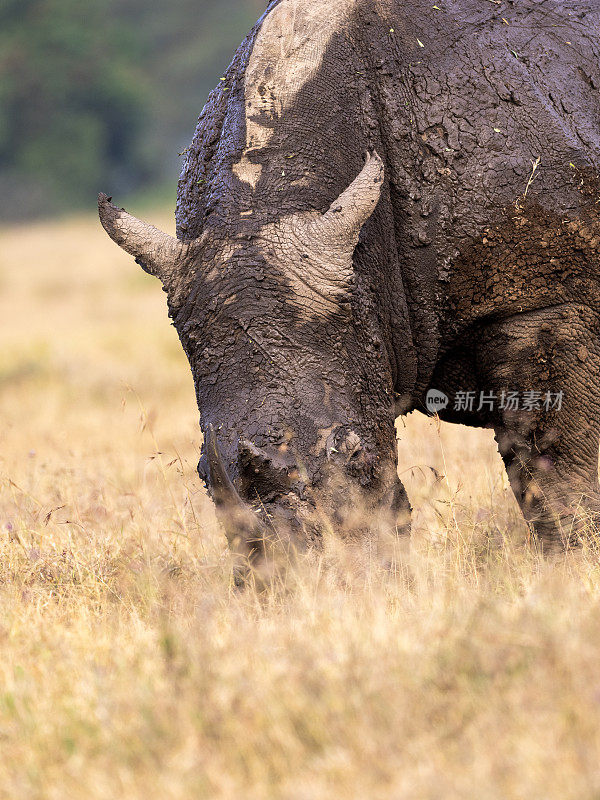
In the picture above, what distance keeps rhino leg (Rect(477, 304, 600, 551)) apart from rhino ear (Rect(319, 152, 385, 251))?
41.7 inches

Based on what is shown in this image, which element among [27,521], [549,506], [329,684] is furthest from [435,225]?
[27,521]

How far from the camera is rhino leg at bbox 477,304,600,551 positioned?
201 inches

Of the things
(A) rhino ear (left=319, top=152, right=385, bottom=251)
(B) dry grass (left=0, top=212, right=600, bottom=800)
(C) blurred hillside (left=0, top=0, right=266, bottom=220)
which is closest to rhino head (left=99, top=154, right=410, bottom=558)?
(A) rhino ear (left=319, top=152, right=385, bottom=251)

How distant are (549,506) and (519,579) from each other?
1.06 m

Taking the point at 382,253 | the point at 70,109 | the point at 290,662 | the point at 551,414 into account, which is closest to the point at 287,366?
the point at 382,253

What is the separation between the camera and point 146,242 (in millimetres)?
4648

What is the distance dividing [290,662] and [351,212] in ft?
6.34

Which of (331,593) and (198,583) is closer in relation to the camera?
(331,593)

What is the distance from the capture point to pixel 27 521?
6.44 meters

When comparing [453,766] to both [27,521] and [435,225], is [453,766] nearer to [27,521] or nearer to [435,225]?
[435,225]

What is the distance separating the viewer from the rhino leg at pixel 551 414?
5.09 metres

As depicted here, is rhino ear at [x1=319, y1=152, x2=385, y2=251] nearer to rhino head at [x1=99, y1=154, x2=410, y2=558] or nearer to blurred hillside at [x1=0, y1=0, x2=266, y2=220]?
rhino head at [x1=99, y1=154, x2=410, y2=558]

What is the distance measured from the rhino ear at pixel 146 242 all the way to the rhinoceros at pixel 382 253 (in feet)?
0.05
